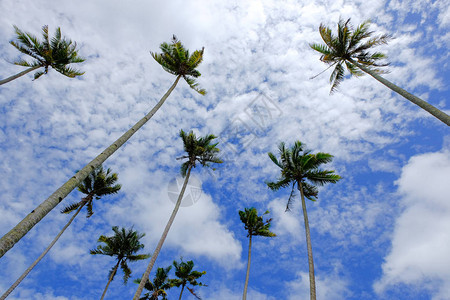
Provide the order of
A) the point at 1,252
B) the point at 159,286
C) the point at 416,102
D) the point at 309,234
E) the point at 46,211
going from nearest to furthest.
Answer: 1. the point at 1,252
2. the point at 46,211
3. the point at 416,102
4. the point at 309,234
5. the point at 159,286

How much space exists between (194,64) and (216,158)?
27.6ft

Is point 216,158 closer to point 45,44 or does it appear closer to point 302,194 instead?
point 302,194

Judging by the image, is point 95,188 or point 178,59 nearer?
point 178,59

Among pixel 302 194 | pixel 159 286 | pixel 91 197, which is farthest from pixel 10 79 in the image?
pixel 159 286

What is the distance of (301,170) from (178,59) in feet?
39.1

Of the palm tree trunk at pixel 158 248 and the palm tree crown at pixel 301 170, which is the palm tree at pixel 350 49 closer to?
the palm tree crown at pixel 301 170

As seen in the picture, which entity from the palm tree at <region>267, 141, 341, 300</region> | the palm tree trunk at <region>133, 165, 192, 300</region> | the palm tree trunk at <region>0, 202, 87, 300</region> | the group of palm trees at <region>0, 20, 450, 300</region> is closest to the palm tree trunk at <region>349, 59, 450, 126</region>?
the group of palm trees at <region>0, 20, 450, 300</region>

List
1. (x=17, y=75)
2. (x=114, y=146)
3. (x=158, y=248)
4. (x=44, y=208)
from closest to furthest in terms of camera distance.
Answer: (x=44, y=208), (x=114, y=146), (x=17, y=75), (x=158, y=248)

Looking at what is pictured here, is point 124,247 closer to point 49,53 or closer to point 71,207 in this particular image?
point 71,207

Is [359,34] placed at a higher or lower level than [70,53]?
higher

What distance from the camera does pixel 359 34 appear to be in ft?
44.0

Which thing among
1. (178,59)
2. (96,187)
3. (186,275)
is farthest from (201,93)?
(186,275)

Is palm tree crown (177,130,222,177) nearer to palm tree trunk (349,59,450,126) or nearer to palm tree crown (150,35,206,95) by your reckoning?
palm tree crown (150,35,206,95)

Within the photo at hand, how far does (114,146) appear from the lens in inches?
320
